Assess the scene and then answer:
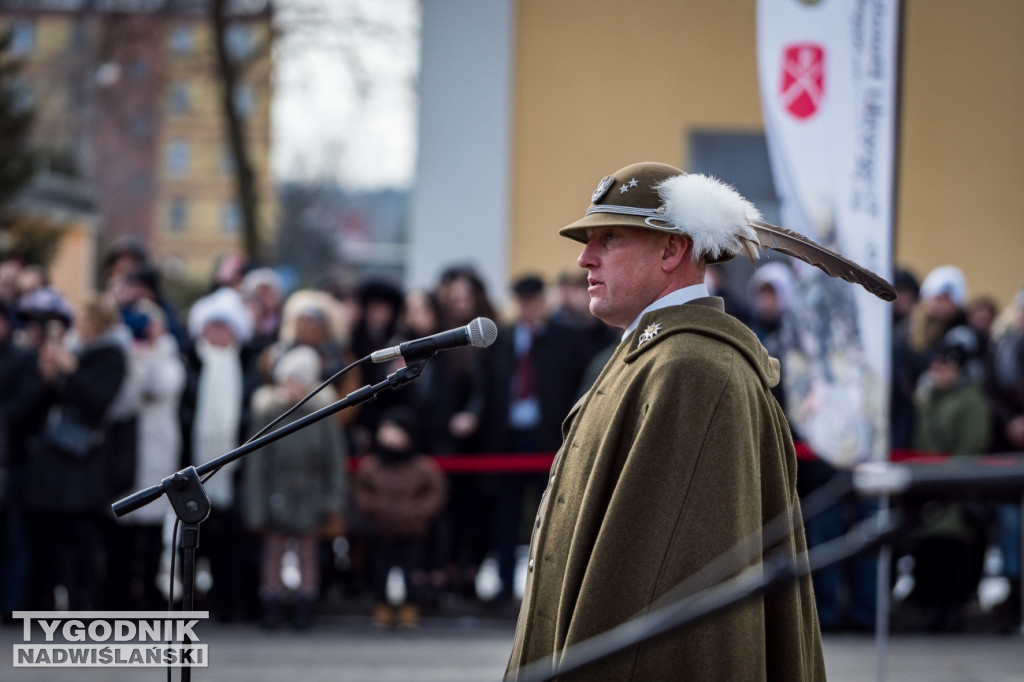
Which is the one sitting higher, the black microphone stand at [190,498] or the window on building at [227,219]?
the window on building at [227,219]

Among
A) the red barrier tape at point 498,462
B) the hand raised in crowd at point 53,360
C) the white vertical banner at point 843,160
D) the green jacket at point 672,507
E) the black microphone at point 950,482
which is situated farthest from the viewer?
the red barrier tape at point 498,462

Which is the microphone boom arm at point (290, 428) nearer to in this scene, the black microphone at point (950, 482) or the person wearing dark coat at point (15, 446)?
the black microphone at point (950, 482)

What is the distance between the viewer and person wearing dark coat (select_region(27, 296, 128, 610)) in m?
9.66

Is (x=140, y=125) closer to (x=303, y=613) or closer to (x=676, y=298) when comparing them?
(x=303, y=613)

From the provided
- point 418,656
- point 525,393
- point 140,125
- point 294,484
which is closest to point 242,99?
point 525,393

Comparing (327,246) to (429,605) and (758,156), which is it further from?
(429,605)

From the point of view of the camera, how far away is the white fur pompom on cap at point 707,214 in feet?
13.3

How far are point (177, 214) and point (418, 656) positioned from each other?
80.6 m

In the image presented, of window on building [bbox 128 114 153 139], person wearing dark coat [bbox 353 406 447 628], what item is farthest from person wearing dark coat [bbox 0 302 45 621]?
window on building [bbox 128 114 153 139]

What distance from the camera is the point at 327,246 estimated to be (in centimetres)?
5641

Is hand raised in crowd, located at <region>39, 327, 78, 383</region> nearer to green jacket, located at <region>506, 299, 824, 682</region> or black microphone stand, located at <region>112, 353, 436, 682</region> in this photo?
black microphone stand, located at <region>112, 353, 436, 682</region>

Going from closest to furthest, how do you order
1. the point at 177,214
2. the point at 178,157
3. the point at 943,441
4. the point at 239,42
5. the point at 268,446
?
the point at 268,446
the point at 943,441
the point at 239,42
the point at 177,214
the point at 178,157

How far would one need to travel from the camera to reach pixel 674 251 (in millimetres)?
4164

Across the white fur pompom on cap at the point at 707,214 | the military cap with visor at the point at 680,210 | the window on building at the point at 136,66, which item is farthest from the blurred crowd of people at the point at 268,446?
the window on building at the point at 136,66
